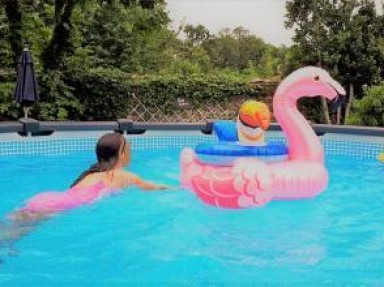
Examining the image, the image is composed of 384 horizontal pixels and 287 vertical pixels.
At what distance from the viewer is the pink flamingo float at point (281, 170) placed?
18.4 ft

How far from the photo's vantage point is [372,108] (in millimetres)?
12562

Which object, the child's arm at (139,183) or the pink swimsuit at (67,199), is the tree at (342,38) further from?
the pink swimsuit at (67,199)

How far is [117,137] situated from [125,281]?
116 centimetres

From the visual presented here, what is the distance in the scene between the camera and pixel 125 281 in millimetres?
4547

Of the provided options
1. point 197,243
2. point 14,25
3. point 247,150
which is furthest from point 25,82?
point 197,243

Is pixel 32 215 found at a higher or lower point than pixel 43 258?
higher

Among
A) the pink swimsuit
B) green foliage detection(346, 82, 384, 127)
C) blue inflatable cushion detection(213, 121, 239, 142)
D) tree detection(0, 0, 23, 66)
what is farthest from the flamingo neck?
tree detection(0, 0, 23, 66)

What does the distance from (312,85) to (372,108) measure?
681cm

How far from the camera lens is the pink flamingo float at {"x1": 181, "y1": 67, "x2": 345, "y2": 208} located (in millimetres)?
5605

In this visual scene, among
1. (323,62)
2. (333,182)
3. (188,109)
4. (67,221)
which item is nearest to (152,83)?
(188,109)

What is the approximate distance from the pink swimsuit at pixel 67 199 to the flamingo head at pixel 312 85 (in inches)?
91.6

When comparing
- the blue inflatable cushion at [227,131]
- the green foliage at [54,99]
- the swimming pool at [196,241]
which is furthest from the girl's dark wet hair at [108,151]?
the green foliage at [54,99]

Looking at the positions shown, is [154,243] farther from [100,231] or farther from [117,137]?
[117,137]

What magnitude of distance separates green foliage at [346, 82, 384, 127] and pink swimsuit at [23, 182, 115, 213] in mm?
8635
